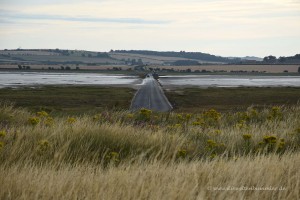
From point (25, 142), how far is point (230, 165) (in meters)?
3.10

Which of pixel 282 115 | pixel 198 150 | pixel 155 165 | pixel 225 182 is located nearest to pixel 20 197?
pixel 155 165

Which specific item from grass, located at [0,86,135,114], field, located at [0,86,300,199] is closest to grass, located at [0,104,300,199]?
field, located at [0,86,300,199]

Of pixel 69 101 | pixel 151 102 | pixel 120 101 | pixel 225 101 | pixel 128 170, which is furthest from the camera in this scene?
pixel 225 101

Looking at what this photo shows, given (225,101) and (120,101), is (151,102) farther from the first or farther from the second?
(225,101)

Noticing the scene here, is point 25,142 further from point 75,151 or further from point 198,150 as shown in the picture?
point 198,150

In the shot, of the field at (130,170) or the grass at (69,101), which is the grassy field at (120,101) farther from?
the field at (130,170)

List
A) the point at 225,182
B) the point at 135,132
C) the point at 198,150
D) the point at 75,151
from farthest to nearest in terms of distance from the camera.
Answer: the point at 135,132
the point at 198,150
the point at 75,151
the point at 225,182

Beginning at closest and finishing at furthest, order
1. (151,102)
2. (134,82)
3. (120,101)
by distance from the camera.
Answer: (151,102)
(120,101)
(134,82)

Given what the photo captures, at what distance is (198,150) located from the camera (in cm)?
754

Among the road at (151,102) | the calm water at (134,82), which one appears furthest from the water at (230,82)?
the road at (151,102)

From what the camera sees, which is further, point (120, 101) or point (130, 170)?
point (120, 101)

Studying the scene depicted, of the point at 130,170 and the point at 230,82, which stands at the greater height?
the point at 130,170

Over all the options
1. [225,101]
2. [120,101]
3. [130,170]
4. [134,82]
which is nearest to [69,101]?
[120,101]

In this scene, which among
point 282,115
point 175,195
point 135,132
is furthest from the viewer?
point 282,115
